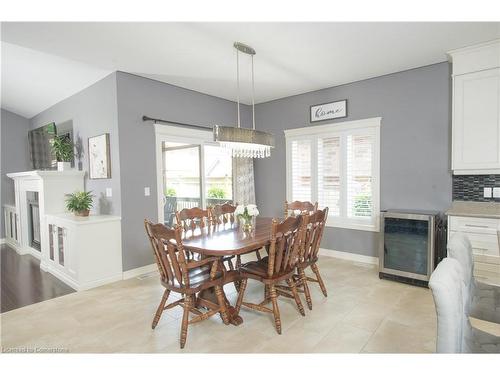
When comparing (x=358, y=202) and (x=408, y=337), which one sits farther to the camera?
(x=358, y=202)

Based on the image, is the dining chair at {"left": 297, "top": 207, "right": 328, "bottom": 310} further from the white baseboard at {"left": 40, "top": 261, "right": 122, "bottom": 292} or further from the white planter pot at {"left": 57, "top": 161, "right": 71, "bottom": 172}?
the white planter pot at {"left": 57, "top": 161, "right": 71, "bottom": 172}

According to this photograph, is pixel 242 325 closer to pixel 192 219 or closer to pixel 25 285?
pixel 192 219

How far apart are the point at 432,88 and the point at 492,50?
664 millimetres

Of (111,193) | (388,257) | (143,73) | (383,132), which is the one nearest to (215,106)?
(143,73)

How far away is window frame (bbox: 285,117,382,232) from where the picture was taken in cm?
401

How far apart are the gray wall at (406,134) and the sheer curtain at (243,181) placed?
1.38 meters

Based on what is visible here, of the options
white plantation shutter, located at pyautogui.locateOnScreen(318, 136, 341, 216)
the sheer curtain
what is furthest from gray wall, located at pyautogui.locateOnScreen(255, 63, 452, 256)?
the sheer curtain

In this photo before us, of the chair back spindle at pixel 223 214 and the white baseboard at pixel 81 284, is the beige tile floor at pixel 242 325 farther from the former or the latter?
the chair back spindle at pixel 223 214

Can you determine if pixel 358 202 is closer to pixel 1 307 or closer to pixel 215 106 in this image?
pixel 215 106

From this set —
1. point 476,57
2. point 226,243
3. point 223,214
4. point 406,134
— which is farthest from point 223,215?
point 476,57

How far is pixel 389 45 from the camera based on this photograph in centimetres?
300

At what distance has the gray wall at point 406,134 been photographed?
3.48 m

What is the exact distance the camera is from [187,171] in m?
4.64

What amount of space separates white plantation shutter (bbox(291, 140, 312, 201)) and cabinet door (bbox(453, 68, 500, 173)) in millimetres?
2050
